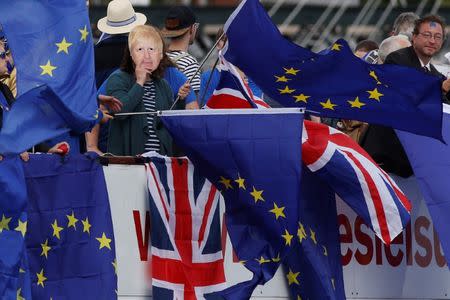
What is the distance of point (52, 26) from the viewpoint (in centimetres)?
1174

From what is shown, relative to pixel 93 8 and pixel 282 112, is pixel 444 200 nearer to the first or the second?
pixel 282 112

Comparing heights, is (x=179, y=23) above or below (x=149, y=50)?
above

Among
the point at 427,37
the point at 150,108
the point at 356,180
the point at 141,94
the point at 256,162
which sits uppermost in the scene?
the point at 427,37

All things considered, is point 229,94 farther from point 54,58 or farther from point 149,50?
point 54,58

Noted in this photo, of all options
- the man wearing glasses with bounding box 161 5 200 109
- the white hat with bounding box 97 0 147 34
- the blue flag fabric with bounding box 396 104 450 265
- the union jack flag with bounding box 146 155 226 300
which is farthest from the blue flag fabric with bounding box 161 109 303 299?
the white hat with bounding box 97 0 147 34

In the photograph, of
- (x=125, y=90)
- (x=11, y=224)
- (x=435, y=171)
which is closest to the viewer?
(x=11, y=224)

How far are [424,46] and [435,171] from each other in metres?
1.38

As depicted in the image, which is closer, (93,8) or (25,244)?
(25,244)

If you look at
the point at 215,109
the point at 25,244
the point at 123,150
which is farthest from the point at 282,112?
the point at 25,244

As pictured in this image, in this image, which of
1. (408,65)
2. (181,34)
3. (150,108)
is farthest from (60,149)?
(408,65)

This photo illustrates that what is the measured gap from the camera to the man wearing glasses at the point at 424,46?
13977 mm

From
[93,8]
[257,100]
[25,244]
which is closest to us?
[25,244]

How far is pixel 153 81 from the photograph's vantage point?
12.9 meters

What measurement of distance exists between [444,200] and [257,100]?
1631 mm
